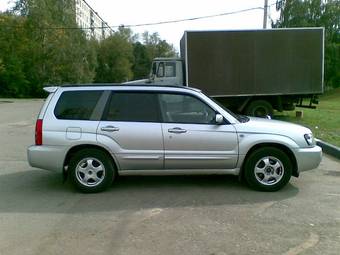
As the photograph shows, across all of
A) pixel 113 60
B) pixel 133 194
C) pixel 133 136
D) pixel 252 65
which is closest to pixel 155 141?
pixel 133 136

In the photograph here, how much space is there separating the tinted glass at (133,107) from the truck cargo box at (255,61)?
8.87 metres

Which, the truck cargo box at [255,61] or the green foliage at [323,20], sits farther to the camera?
the green foliage at [323,20]

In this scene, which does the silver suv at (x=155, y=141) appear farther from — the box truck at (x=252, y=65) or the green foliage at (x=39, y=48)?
the green foliage at (x=39, y=48)

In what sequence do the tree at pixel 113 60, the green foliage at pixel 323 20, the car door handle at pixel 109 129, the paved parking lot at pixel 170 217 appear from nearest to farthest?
the paved parking lot at pixel 170 217 < the car door handle at pixel 109 129 < the green foliage at pixel 323 20 < the tree at pixel 113 60

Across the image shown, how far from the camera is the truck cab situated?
52.1 ft

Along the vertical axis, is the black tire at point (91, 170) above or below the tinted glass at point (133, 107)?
below

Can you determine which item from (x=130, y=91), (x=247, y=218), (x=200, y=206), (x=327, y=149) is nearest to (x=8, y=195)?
(x=130, y=91)

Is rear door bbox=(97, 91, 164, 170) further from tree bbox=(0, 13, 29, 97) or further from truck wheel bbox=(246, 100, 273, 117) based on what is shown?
tree bbox=(0, 13, 29, 97)

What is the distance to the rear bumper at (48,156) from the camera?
6301 millimetres

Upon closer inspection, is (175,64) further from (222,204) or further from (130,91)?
(222,204)

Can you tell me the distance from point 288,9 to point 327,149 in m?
43.9

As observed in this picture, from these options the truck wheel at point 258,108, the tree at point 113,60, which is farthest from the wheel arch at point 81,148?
the tree at point 113,60

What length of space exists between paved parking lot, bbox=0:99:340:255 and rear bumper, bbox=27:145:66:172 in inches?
17.6

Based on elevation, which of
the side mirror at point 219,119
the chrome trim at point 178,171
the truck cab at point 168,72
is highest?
the truck cab at point 168,72
